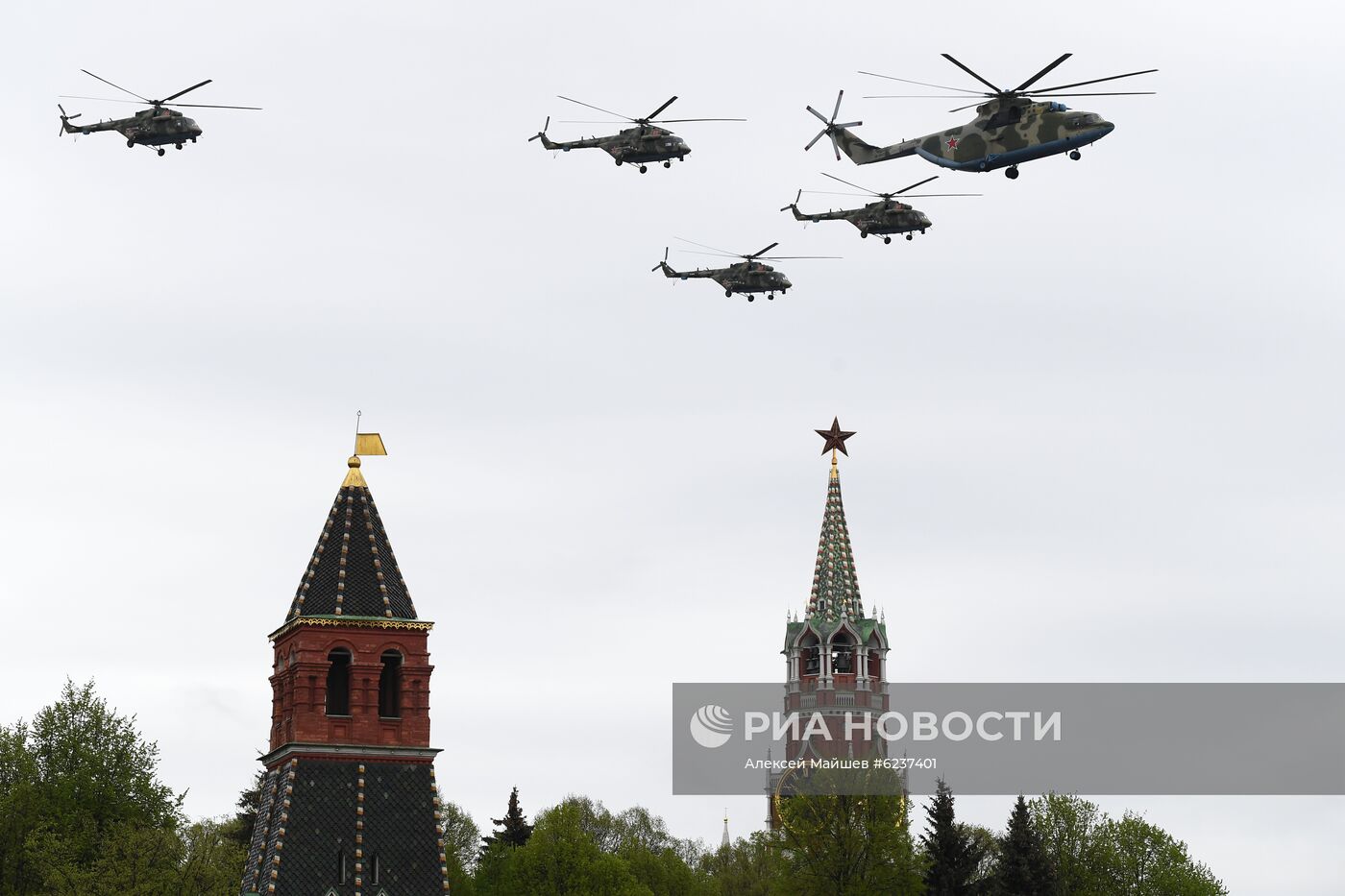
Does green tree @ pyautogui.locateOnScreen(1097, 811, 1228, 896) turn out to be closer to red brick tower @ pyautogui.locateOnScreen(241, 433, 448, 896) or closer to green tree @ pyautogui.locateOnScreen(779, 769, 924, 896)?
green tree @ pyautogui.locateOnScreen(779, 769, 924, 896)

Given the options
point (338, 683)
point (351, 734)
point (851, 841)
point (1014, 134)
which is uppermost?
point (1014, 134)

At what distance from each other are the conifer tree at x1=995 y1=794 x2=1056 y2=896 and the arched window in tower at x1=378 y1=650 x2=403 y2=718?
3369cm

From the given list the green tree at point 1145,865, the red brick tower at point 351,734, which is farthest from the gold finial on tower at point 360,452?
the green tree at point 1145,865

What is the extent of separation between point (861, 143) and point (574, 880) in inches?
1655

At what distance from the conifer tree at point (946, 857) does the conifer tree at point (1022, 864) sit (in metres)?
1.56

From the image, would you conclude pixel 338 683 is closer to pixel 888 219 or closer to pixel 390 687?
pixel 390 687

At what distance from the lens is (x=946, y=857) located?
133 metres

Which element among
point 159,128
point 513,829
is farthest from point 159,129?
point 513,829

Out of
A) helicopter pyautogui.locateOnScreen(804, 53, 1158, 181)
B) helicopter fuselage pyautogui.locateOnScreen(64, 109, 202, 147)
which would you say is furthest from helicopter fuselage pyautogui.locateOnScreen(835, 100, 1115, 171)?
helicopter fuselage pyautogui.locateOnScreen(64, 109, 202, 147)

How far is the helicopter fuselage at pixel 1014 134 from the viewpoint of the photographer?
355 feet

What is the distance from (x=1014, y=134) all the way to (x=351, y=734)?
31216mm

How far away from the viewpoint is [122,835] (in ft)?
432

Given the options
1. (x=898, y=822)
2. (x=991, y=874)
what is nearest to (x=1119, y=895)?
(x=991, y=874)

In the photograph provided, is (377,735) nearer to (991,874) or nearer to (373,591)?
(373,591)
